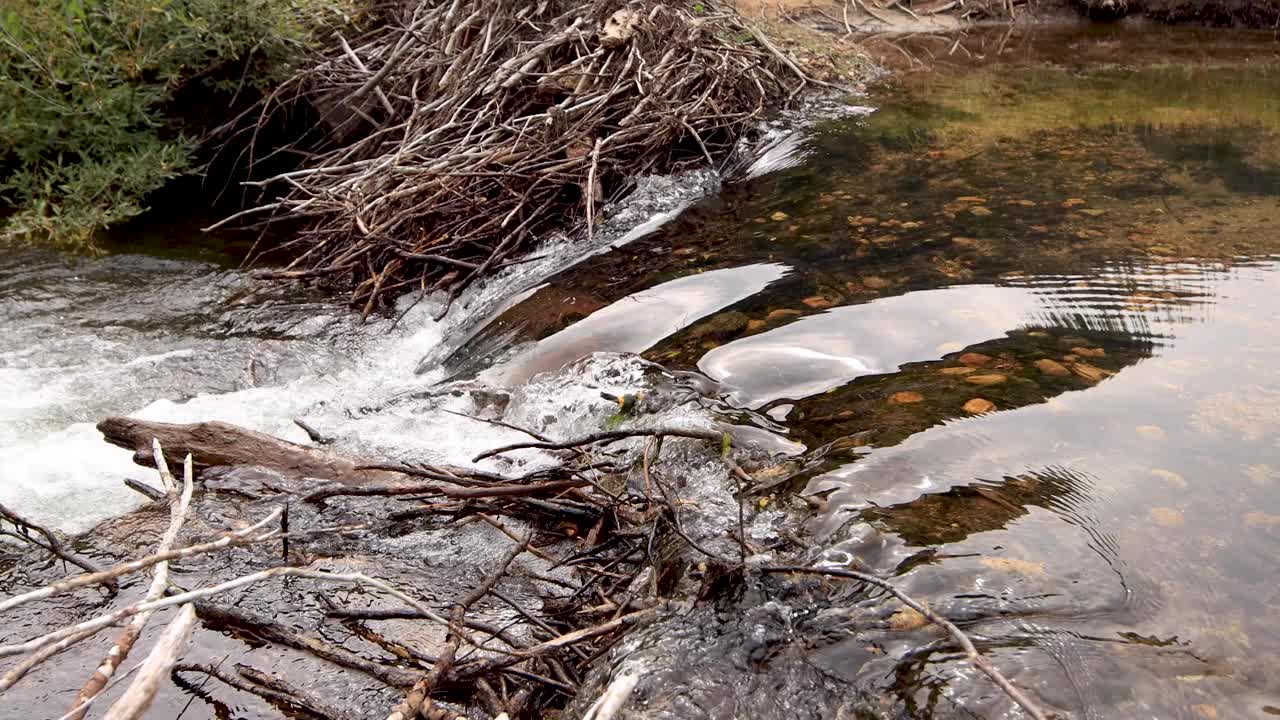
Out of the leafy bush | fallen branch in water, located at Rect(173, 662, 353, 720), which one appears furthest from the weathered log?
the leafy bush

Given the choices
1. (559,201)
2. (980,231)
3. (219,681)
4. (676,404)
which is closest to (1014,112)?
(980,231)

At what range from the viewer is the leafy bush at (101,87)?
507cm

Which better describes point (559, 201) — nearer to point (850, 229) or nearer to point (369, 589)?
point (850, 229)

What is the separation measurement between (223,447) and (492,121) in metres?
2.46

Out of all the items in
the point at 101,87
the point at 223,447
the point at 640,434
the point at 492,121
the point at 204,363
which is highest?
the point at 101,87

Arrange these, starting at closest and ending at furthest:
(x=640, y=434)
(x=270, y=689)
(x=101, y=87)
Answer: (x=270, y=689) → (x=640, y=434) → (x=101, y=87)

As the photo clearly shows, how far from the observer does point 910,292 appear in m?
3.37

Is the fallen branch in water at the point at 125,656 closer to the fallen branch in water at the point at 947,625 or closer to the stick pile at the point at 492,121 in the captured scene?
the fallen branch in water at the point at 947,625

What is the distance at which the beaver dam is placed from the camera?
5.98 ft

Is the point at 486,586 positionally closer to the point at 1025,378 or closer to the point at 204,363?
the point at 1025,378

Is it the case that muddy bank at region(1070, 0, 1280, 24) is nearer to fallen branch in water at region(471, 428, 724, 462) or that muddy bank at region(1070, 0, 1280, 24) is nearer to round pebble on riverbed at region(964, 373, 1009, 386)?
round pebble on riverbed at region(964, 373, 1009, 386)

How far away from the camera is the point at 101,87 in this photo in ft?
17.0

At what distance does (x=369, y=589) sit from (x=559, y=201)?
281 cm

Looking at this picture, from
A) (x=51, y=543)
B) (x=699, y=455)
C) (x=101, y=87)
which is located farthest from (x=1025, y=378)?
(x=101, y=87)
